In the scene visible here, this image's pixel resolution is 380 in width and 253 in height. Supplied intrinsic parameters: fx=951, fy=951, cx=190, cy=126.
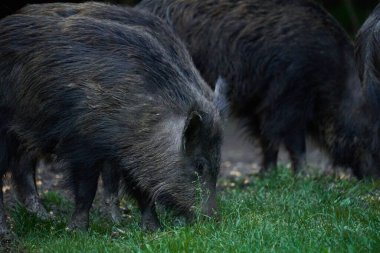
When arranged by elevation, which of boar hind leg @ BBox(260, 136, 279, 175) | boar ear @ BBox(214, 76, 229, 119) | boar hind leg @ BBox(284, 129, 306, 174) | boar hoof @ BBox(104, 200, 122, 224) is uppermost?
boar ear @ BBox(214, 76, 229, 119)

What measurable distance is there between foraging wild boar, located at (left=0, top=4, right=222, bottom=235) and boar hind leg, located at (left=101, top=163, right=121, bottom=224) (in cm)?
39

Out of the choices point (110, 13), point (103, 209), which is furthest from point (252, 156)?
point (110, 13)

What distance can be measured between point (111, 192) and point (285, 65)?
2788 millimetres

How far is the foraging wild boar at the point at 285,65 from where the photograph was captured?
9.82m

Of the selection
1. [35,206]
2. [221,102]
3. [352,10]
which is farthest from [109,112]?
[352,10]

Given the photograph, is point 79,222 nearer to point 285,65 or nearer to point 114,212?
point 114,212

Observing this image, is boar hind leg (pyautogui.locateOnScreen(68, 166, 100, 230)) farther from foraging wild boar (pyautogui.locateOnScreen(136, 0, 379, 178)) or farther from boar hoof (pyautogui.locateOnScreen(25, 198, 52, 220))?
foraging wild boar (pyautogui.locateOnScreen(136, 0, 379, 178))

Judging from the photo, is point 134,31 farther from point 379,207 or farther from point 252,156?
point 252,156

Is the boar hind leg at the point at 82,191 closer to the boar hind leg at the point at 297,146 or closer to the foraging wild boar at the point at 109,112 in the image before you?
the foraging wild boar at the point at 109,112

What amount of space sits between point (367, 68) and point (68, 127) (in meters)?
2.51

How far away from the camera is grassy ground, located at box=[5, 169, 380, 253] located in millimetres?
5895

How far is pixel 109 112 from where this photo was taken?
→ 273 inches

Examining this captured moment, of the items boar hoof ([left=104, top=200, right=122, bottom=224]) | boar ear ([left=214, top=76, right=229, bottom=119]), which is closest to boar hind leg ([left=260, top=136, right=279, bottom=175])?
boar hoof ([left=104, top=200, right=122, bottom=224])

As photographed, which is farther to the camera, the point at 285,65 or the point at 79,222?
the point at 285,65
